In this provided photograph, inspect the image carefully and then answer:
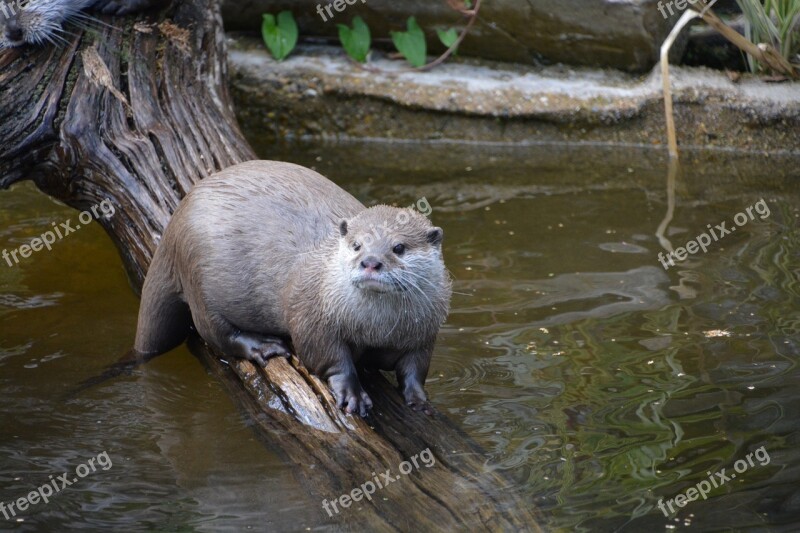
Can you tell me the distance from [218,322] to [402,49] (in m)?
3.16

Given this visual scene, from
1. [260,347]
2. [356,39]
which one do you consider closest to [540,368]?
[260,347]

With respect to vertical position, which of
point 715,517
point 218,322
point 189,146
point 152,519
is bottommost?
point 715,517

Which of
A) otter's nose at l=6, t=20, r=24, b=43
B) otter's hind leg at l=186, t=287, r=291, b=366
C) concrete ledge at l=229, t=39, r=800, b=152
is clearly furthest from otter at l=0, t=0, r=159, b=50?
concrete ledge at l=229, t=39, r=800, b=152

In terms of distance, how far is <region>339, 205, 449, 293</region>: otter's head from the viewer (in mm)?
2576

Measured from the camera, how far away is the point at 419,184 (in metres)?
5.11

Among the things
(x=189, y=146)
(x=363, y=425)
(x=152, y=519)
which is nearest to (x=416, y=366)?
(x=363, y=425)

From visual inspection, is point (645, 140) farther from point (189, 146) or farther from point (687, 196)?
point (189, 146)

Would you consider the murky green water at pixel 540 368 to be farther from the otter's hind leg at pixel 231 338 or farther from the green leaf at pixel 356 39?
the green leaf at pixel 356 39

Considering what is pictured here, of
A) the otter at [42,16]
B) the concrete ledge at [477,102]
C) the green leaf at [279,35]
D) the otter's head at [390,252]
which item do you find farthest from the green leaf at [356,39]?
the otter's head at [390,252]

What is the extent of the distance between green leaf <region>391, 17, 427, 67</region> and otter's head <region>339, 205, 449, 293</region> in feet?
10.5

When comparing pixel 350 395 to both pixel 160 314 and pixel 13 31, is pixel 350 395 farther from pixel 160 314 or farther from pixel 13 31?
pixel 13 31

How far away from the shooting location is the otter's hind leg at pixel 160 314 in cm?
320

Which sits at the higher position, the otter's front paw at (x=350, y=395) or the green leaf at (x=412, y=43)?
the green leaf at (x=412, y=43)

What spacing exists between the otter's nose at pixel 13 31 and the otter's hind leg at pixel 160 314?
A: 1169 millimetres
